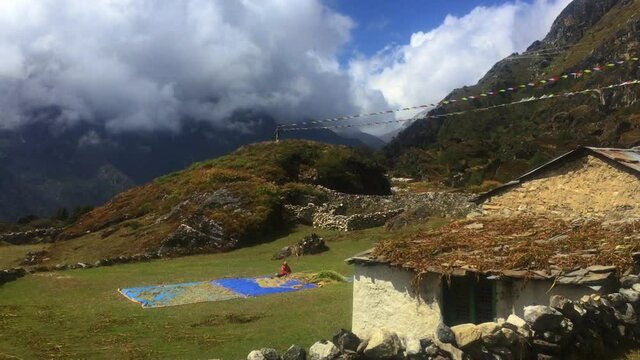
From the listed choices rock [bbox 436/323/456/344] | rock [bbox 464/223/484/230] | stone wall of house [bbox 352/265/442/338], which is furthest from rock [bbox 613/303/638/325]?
rock [bbox 464/223/484/230]

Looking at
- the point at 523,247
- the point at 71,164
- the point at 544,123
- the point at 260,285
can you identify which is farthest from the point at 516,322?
the point at 71,164

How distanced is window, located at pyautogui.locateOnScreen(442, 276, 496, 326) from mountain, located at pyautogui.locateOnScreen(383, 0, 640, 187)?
51793mm

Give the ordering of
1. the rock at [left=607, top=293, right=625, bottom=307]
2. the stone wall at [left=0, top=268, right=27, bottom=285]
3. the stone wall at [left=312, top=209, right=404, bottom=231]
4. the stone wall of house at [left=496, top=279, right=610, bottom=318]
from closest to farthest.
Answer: the rock at [left=607, top=293, right=625, bottom=307], the stone wall of house at [left=496, top=279, right=610, bottom=318], the stone wall at [left=0, top=268, right=27, bottom=285], the stone wall at [left=312, top=209, right=404, bottom=231]

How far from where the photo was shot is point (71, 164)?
175375 mm

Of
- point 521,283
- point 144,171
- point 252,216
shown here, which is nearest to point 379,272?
point 521,283

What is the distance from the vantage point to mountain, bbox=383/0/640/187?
303ft

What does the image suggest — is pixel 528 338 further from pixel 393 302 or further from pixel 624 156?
pixel 624 156

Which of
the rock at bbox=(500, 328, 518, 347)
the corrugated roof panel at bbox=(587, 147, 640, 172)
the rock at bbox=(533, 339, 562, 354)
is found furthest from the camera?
the corrugated roof panel at bbox=(587, 147, 640, 172)

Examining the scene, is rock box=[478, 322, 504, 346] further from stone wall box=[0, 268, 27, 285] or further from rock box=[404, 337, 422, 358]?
stone wall box=[0, 268, 27, 285]

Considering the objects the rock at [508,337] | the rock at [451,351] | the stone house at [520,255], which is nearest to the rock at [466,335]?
the rock at [451,351]

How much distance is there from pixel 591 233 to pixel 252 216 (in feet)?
91.0

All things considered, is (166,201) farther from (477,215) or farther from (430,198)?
(477,215)

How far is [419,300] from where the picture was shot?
1091cm

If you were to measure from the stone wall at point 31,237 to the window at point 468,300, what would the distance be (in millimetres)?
44630
